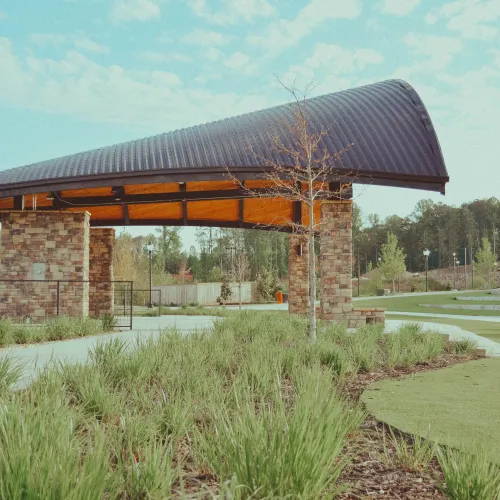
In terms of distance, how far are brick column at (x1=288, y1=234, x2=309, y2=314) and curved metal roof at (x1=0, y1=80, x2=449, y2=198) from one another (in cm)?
482

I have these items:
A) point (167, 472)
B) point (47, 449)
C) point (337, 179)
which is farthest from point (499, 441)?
point (337, 179)

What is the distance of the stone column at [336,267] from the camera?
13.8 m

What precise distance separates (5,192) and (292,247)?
30.2 feet

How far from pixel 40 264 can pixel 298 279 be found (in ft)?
27.8

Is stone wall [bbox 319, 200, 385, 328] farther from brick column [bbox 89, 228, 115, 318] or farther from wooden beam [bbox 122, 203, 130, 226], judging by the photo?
brick column [bbox 89, 228, 115, 318]

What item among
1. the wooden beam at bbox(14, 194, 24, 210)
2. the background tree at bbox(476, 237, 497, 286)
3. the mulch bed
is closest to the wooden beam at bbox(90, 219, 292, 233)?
the wooden beam at bbox(14, 194, 24, 210)

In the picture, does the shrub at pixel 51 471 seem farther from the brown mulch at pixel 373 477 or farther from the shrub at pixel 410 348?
the shrub at pixel 410 348

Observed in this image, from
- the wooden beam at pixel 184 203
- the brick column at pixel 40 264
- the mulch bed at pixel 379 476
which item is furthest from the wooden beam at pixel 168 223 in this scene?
the mulch bed at pixel 379 476

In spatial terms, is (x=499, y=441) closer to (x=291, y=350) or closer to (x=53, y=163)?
(x=291, y=350)

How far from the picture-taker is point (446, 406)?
5.55m

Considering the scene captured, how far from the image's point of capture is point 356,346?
8102 millimetres

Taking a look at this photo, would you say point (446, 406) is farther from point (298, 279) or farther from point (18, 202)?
point (298, 279)

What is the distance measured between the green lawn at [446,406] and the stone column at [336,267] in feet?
19.7

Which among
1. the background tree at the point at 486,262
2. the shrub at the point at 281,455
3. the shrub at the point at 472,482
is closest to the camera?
the shrub at the point at 281,455
